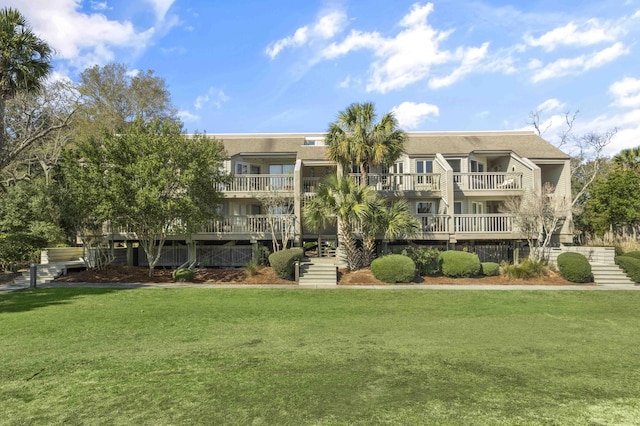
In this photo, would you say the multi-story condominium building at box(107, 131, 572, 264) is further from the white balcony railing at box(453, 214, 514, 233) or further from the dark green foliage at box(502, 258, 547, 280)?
the dark green foliage at box(502, 258, 547, 280)

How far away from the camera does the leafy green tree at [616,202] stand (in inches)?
1035

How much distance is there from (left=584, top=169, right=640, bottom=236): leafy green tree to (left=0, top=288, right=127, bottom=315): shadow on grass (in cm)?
3065

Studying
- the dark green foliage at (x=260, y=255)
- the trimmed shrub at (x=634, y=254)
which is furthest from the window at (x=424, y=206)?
the trimmed shrub at (x=634, y=254)

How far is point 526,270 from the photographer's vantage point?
61.7ft

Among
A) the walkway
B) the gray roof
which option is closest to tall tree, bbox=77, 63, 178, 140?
the gray roof

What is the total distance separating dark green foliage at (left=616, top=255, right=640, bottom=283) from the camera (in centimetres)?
1823

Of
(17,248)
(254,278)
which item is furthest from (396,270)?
(17,248)

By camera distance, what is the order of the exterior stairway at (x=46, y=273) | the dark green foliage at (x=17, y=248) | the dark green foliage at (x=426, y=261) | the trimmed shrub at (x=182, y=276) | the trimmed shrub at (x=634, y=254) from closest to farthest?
the exterior stairway at (x=46, y=273)
the trimmed shrub at (x=182, y=276)
the dark green foliage at (x=426, y=261)
the trimmed shrub at (x=634, y=254)
the dark green foliage at (x=17, y=248)

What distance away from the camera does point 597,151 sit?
120ft

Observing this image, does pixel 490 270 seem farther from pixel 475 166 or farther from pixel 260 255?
pixel 260 255

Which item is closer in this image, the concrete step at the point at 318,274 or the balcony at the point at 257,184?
the concrete step at the point at 318,274

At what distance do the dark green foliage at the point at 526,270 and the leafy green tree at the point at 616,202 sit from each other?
12.0 metres

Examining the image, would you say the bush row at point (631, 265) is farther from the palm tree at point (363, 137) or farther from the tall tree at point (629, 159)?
the tall tree at point (629, 159)

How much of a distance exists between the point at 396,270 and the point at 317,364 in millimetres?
12071
